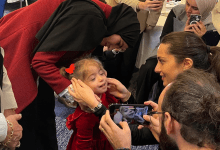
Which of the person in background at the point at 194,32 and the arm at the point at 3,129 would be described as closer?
the arm at the point at 3,129

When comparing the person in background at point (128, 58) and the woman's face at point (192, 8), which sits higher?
the woman's face at point (192, 8)

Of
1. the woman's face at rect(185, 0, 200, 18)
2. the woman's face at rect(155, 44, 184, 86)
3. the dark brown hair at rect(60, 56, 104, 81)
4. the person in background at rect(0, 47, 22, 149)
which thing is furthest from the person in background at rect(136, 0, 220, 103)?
the person in background at rect(0, 47, 22, 149)

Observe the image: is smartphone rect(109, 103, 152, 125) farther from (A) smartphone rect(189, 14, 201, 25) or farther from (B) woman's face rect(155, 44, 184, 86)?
(A) smartphone rect(189, 14, 201, 25)

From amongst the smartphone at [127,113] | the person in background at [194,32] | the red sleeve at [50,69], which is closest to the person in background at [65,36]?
the red sleeve at [50,69]

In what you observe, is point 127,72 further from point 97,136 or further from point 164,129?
point 164,129

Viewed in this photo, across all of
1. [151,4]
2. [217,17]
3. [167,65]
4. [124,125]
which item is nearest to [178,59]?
[167,65]

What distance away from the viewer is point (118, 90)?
1609mm

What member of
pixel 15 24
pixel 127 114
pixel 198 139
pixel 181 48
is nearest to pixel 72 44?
pixel 15 24

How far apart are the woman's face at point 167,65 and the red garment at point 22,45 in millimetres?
785

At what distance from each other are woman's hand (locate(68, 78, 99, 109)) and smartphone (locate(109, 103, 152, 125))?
0.11 m

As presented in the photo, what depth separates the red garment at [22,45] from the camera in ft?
4.85

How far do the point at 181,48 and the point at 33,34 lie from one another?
0.94 metres

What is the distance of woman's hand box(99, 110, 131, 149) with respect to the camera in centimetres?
112

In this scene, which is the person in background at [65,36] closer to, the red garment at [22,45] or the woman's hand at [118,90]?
the red garment at [22,45]
